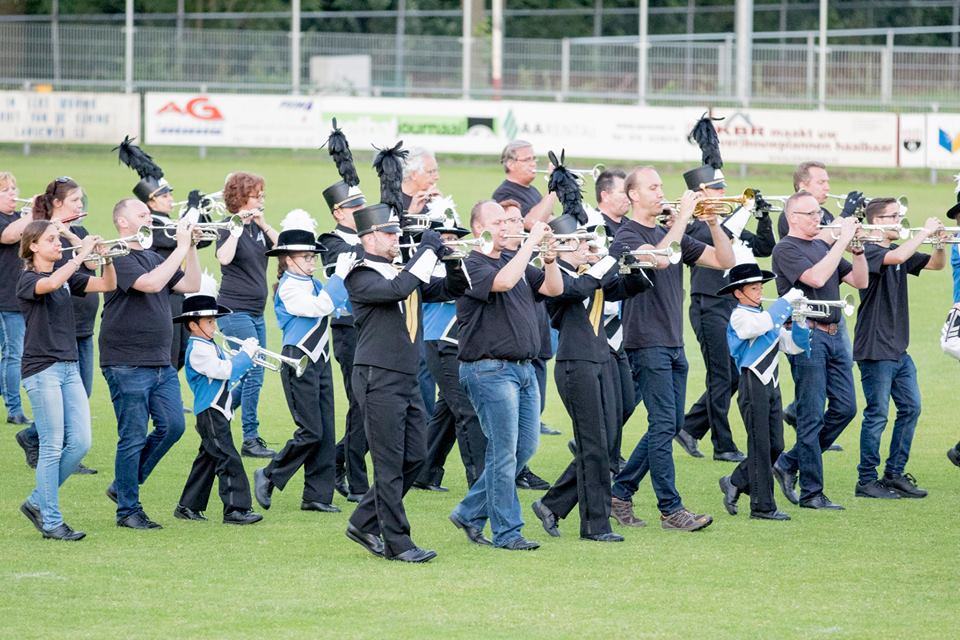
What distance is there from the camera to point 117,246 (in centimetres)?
914

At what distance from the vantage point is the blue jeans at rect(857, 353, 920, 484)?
1045cm

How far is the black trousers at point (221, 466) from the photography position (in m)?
9.50

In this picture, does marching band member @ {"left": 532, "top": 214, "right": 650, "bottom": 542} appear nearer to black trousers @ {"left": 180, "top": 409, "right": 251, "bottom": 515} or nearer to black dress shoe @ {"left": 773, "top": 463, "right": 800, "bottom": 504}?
black dress shoe @ {"left": 773, "top": 463, "right": 800, "bottom": 504}

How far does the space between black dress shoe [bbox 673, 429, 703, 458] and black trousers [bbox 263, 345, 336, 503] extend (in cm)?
327

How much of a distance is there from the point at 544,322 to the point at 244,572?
2.86m

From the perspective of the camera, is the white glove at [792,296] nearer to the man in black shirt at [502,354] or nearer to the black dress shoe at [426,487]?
the man in black shirt at [502,354]

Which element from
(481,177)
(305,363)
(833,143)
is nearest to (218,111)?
(481,177)

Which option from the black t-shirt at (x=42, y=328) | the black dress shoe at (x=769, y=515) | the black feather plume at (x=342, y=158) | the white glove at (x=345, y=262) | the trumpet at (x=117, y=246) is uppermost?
the black feather plume at (x=342, y=158)

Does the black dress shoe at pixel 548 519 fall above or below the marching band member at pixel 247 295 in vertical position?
below

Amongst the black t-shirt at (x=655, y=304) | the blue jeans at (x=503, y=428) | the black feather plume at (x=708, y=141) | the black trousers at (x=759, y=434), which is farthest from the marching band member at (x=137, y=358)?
the black feather plume at (x=708, y=141)

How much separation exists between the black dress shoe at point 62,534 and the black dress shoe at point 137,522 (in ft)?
1.29

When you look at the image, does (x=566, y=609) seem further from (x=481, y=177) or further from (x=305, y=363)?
(x=481, y=177)

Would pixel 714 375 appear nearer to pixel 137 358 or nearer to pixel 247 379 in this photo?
pixel 247 379

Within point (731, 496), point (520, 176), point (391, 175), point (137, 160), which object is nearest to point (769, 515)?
point (731, 496)
